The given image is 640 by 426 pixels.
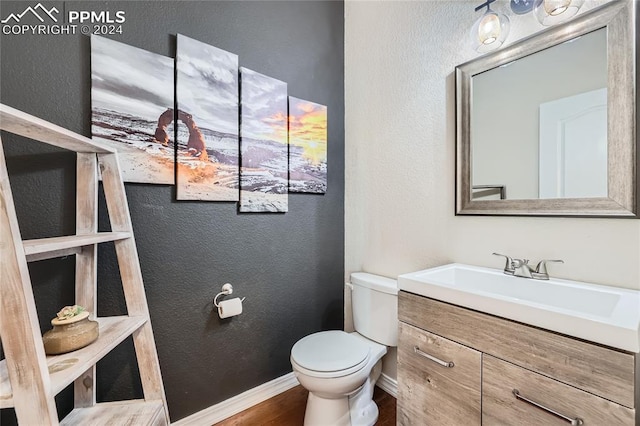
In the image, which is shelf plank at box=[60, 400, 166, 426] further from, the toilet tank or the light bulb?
the light bulb

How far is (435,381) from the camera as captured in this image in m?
1.08

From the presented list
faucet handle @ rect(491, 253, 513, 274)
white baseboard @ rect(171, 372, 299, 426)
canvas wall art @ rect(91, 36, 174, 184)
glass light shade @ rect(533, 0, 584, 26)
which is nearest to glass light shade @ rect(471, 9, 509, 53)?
glass light shade @ rect(533, 0, 584, 26)

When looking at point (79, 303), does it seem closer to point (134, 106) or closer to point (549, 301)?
point (134, 106)

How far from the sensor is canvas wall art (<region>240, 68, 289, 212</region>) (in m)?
1.63

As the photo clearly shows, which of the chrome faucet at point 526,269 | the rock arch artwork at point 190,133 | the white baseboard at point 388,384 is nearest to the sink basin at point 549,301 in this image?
the chrome faucet at point 526,269

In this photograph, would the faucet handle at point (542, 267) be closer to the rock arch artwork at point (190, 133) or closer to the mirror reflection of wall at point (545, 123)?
the mirror reflection of wall at point (545, 123)

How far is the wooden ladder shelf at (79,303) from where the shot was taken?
24.6 inches

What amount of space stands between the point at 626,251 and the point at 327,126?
1662mm

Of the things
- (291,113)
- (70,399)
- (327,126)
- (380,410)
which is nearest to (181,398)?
(70,399)

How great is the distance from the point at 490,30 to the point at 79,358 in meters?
1.96

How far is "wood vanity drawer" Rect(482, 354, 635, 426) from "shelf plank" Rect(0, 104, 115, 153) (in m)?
1.48

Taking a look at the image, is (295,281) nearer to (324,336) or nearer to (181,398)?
(324,336)

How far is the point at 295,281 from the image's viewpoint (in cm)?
187

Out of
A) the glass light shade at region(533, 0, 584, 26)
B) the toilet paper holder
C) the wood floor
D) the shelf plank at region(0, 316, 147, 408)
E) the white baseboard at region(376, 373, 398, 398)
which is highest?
the glass light shade at region(533, 0, 584, 26)
